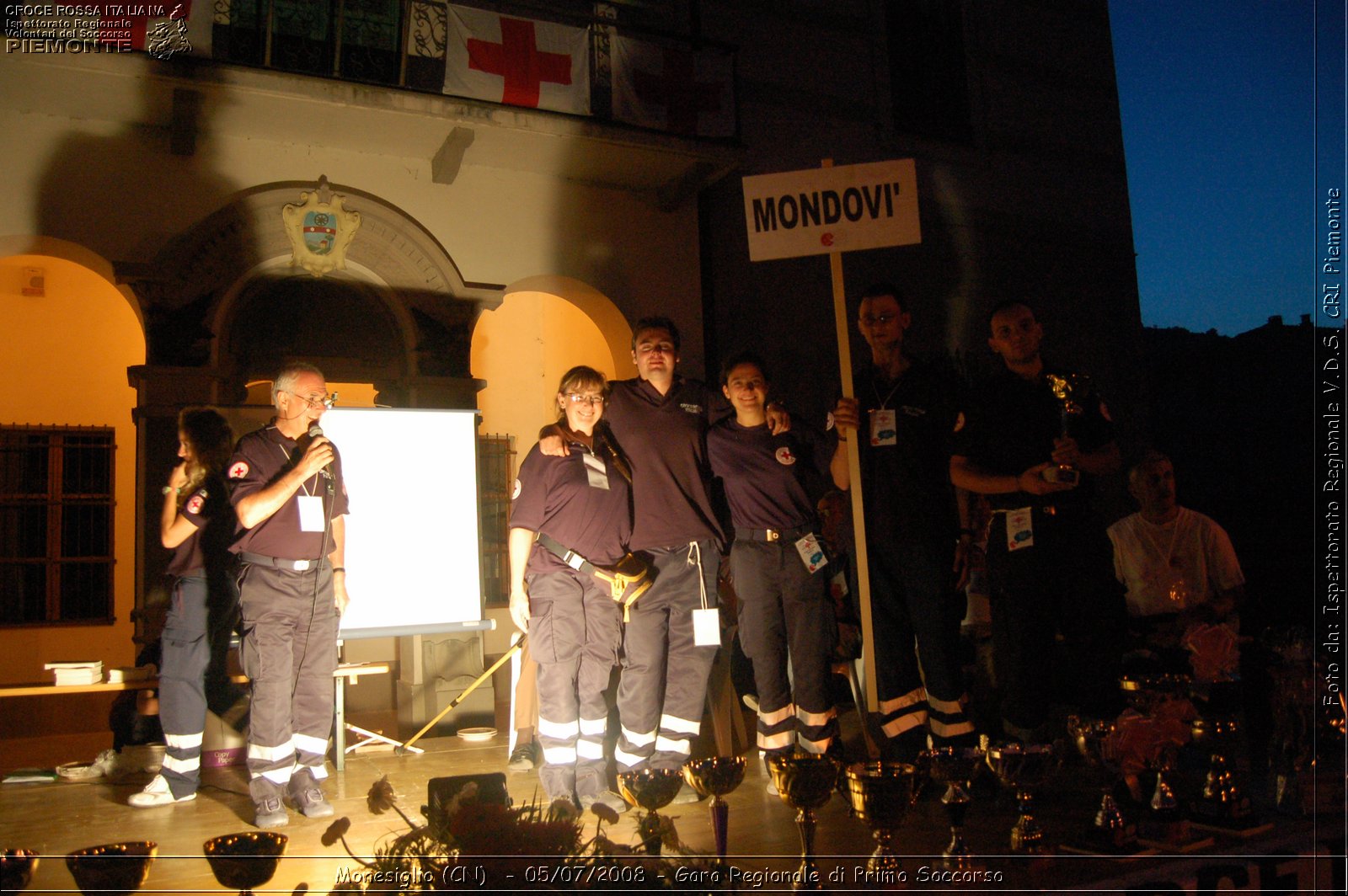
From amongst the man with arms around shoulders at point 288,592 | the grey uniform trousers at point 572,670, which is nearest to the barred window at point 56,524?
the man with arms around shoulders at point 288,592

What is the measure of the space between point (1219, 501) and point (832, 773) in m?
6.15

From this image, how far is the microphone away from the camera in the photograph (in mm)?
4344

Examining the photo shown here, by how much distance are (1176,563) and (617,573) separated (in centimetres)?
297

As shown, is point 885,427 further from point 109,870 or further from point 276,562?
point 109,870

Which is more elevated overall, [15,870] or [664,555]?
[664,555]

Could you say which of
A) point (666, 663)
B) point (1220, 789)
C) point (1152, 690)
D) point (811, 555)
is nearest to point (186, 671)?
point (666, 663)

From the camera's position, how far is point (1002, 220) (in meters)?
11.0

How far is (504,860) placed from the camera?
8.06 feet

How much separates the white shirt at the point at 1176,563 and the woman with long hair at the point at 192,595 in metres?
4.92

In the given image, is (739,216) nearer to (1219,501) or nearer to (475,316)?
(475,316)

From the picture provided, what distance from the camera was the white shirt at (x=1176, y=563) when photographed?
15.6 ft

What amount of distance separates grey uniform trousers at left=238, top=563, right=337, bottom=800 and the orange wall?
6194 millimetres

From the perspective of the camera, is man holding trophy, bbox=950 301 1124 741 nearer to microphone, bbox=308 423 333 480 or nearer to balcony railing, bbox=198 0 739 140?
microphone, bbox=308 423 333 480

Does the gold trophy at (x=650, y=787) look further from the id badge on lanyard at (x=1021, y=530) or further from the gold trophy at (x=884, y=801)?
the id badge on lanyard at (x=1021, y=530)
